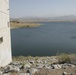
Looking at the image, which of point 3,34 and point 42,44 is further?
point 42,44

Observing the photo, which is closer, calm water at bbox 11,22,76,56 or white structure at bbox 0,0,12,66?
white structure at bbox 0,0,12,66

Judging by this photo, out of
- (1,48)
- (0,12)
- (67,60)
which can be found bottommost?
(67,60)

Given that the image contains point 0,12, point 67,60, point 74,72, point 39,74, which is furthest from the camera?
point 67,60

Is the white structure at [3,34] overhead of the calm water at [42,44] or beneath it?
overhead

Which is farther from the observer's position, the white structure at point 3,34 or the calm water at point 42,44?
the calm water at point 42,44

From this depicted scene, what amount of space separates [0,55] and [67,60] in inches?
141

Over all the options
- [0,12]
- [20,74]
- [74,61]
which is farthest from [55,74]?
[0,12]

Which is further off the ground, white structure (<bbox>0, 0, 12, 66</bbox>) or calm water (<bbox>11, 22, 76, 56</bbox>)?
white structure (<bbox>0, 0, 12, 66</bbox>)

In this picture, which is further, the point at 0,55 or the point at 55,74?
the point at 0,55

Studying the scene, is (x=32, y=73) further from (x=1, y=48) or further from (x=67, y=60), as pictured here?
(x=67, y=60)

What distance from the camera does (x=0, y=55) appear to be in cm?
896

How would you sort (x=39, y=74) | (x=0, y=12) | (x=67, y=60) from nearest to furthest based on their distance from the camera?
(x=39, y=74), (x=0, y=12), (x=67, y=60)

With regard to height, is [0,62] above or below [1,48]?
below

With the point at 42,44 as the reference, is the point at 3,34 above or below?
above
